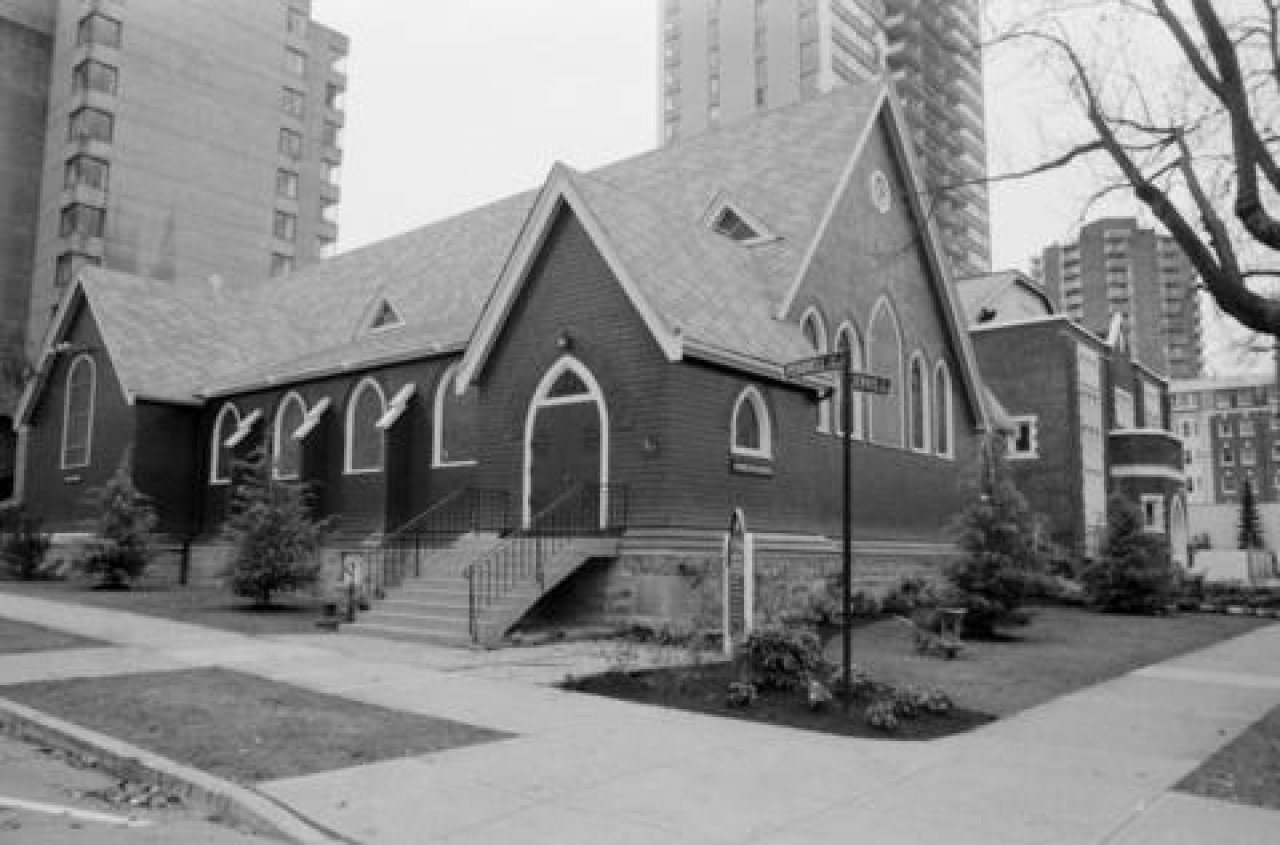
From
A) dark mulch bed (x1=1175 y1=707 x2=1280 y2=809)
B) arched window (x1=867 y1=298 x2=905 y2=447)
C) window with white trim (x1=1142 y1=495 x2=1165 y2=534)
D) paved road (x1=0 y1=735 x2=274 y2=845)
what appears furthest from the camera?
window with white trim (x1=1142 y1=495 x2=1165 y2=534)

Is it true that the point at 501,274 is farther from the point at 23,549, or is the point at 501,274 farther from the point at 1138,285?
the point at 1138,285

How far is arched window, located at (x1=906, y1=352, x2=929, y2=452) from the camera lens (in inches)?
987

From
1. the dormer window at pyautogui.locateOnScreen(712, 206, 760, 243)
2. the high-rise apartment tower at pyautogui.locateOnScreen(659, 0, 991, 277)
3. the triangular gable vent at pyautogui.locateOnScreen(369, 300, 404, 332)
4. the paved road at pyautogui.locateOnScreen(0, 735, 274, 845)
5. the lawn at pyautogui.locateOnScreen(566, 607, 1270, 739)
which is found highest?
the high-rise apartment tower at pyautogui.locateOnScreen(659, 0, 991, 277)

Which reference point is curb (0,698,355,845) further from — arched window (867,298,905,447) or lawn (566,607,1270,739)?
arched window (867,298,905,447)

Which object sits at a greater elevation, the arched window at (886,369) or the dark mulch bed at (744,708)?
the arched window at (886,369)

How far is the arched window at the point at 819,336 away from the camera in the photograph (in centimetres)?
2084

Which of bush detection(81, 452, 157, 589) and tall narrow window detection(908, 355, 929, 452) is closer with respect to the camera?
bush detection(81, 452, 157, 589)

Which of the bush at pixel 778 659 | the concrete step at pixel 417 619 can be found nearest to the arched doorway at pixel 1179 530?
the concrete step at pixel 417 619

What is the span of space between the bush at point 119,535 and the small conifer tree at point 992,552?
57.0 feet

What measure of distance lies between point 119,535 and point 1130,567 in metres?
22.7

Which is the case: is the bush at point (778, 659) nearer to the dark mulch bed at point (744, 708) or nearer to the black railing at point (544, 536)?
the dark mulch bed at point (744, 708)

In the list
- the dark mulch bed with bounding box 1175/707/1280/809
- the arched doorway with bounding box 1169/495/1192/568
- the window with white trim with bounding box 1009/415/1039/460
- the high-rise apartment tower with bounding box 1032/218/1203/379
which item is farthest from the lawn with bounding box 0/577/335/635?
the arched doorway with bounding box 1169/495/1192/568

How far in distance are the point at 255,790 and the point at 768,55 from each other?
101 metres

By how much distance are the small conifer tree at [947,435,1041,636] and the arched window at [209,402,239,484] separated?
19016 millimetres
